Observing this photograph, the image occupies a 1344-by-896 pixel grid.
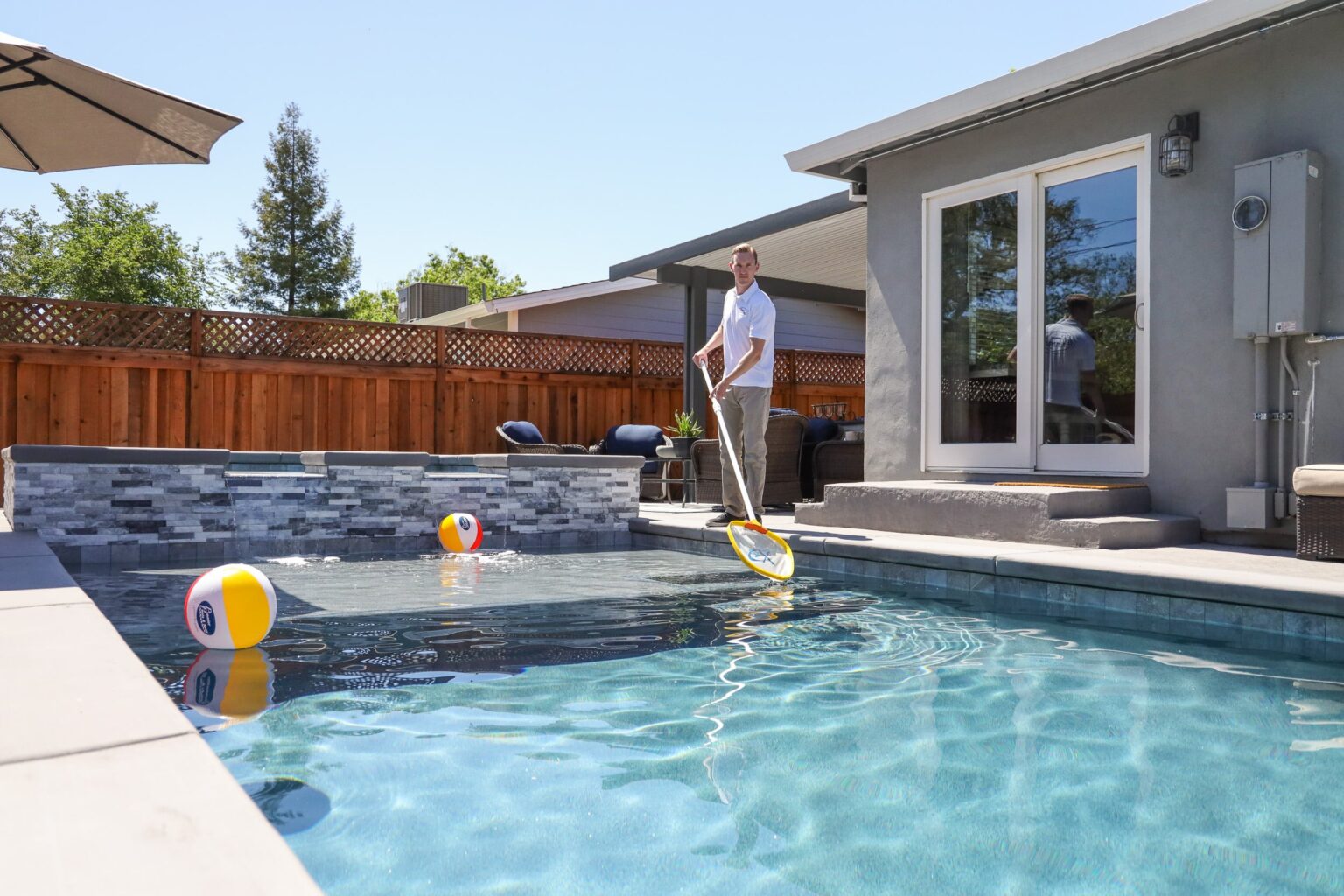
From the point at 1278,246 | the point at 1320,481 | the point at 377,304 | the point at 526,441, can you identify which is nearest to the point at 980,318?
the point at 1278,246

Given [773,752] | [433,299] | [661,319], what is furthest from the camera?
[433,299]

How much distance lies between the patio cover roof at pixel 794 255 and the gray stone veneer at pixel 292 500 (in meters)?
2.22

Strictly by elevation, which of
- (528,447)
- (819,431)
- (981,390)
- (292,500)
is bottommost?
(292,500)

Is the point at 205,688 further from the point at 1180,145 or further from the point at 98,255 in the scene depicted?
the point at 98,255

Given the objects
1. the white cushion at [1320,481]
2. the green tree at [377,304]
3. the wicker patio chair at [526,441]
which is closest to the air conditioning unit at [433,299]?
the wicker patio chair at [526,441]

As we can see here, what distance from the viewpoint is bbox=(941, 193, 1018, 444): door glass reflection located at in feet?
19.3

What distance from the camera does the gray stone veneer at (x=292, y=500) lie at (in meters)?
5.46

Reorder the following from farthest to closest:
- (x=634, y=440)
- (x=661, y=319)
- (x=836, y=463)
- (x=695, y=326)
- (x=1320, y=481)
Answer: (x=661, y=319)
(x=634, y=440)
(x=695, y=326)
(x=836, y=463)
(x=1320, y=481)

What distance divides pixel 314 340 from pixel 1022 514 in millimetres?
8456

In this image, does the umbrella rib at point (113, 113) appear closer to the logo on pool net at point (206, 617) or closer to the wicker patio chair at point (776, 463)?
the logo on pool net at point (206, 617)

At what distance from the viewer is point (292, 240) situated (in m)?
23.8

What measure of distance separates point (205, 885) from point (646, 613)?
118 inches

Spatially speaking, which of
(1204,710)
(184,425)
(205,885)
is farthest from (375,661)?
(184,425)

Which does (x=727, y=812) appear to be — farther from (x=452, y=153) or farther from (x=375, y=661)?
(x=452, y=153)
